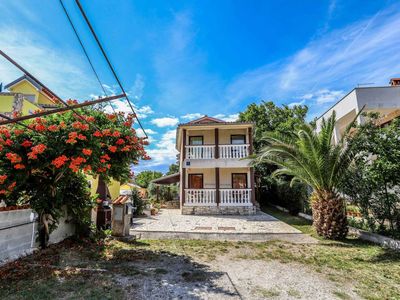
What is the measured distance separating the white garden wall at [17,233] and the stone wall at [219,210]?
410 inches

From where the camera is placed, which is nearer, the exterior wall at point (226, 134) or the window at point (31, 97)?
the exterior wall at point (226, 134)

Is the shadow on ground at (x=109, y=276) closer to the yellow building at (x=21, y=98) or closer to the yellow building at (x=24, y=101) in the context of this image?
the yellow building at (x=24, y=101)

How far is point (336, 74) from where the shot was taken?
1205 cm

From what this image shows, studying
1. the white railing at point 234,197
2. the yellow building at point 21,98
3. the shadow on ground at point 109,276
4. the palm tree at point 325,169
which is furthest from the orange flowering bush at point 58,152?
the yellow building at point 21,98

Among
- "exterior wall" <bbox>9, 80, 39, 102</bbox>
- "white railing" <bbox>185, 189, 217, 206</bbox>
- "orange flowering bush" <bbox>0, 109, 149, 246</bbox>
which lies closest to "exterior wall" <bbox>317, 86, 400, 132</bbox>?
"white railing" <bbox>185, 189, 217, 206</bbox>

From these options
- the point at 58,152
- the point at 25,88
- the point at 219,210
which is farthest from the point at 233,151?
the point at 25,88

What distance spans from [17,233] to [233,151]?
13.6 metres

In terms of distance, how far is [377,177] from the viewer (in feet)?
24.7

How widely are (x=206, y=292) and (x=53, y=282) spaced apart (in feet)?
10.2

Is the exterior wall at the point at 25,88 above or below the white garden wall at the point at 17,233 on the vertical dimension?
above

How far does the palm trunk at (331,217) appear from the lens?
8.41m

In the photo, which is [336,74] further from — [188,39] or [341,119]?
[341,119]

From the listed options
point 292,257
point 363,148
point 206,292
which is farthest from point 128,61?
point 363,148

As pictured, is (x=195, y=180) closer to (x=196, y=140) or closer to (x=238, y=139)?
(x=196, y=140)
